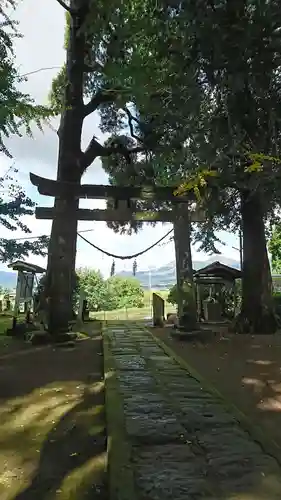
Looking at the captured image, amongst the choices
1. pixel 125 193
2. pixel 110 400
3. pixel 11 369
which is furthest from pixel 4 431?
pixel 125 193

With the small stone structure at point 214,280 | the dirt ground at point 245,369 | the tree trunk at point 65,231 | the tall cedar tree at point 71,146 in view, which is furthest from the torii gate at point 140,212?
the small stone structure at point 214,280

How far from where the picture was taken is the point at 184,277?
952 centimetres

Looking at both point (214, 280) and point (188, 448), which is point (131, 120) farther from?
point (188, 448)

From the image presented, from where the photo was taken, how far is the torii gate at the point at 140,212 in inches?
368

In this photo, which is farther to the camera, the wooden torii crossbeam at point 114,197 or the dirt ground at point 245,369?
the wooden torii crossbeam at point 114,197

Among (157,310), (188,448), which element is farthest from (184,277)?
(188,448)

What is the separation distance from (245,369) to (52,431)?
3334 millimetres

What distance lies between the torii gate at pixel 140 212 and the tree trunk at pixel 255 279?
81.6 inches

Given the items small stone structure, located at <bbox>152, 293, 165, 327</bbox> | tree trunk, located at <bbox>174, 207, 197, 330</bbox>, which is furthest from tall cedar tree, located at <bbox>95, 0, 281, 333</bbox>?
small stone structure, located at <bbox>152, 293, 165, 327</bbox>

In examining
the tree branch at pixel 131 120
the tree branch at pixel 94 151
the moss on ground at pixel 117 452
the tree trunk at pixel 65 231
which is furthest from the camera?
the tree branch at pixel 131 120

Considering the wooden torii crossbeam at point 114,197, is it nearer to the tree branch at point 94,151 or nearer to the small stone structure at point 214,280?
the tree branch at point 94,151

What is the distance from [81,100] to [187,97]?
246 inches

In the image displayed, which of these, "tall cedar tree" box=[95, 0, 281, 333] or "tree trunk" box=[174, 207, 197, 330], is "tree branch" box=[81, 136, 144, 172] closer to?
"tree trunk" box=[174, 207, 197, 330]

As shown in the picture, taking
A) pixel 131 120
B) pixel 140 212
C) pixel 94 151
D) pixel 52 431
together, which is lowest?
pixel 52 431
